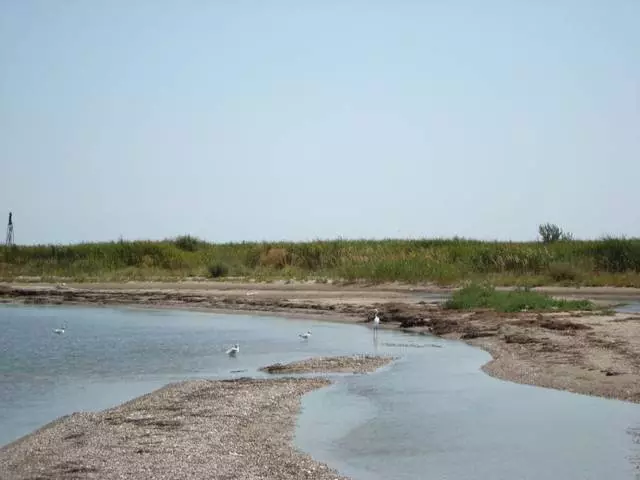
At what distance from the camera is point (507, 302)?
27688mm

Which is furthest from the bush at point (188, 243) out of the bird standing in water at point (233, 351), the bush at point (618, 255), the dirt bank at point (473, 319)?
the bird standing in water at point (233, 351)

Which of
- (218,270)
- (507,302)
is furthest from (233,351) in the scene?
(218,270)

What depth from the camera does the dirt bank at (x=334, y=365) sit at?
60.4 ft

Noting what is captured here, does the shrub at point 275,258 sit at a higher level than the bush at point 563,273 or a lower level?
higher

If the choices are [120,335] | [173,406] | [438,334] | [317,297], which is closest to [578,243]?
[317,297]

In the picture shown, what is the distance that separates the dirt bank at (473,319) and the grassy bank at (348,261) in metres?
2.77

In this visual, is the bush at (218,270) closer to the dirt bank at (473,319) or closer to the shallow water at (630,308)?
the dirt bank at (473,319)

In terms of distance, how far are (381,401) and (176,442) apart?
4141 mm

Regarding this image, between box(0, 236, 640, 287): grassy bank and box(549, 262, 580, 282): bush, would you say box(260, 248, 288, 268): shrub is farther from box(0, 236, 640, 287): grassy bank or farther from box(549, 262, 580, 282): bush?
box(549, 262, 580, 282): bush

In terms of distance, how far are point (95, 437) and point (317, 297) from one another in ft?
80.6

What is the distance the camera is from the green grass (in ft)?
88.9

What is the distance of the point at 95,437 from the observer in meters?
11.8

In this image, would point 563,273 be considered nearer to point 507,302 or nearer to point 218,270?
point 507,302

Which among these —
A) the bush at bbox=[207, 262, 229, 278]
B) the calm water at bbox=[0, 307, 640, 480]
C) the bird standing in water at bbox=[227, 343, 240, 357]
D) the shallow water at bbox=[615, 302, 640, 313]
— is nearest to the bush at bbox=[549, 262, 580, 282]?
the shallow water at bbox=[615, 302, 640, 313]
